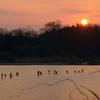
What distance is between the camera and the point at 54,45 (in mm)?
63125

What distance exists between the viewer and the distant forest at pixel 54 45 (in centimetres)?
5735

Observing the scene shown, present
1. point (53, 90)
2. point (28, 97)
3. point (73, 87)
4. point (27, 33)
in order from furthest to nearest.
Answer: point (27, 33)
point (73, 87)
point (53, 90)
point (28, 97)

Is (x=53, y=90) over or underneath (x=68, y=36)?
underneath

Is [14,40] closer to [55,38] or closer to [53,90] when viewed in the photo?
[55,38]

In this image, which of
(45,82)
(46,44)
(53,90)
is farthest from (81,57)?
(53,90)

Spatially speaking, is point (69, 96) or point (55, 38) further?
point (55, 38)

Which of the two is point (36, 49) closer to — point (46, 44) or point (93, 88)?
point (46, 44)

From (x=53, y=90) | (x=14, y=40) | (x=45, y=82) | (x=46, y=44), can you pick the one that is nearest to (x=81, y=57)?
(x=46, y=44)

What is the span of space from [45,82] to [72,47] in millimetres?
32373

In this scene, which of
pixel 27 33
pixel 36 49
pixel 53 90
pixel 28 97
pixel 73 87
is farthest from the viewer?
pixel 27 33

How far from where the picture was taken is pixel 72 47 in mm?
64062

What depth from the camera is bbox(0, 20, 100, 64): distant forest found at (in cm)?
5735

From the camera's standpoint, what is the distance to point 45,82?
3186 centimetres

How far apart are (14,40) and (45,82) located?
3208 cm
